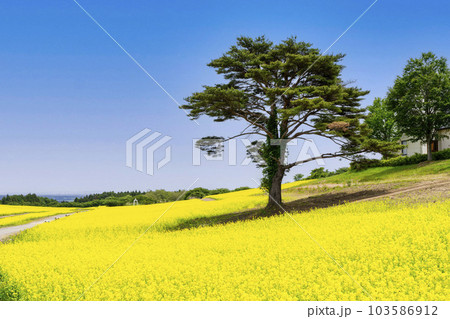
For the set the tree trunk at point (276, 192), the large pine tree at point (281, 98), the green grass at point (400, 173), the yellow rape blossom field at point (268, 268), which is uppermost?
the large pine tree at point (281, 98)

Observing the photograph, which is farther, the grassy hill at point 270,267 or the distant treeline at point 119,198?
the distant treeline at point 119,198

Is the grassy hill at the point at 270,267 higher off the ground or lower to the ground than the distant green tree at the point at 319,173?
lower

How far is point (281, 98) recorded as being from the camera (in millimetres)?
19406

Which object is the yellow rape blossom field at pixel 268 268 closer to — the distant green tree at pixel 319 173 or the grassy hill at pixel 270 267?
the grassy hill at pixel 270 267

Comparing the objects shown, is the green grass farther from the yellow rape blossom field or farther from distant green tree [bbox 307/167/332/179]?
the yellow rape blossom field

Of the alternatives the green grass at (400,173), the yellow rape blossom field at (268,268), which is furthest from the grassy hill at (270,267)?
the green grass at (400,173)

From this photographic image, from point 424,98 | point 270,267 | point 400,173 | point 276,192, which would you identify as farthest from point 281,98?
point 424,98

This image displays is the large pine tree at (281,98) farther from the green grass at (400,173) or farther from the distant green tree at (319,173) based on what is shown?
the distant green tree at (319,173)

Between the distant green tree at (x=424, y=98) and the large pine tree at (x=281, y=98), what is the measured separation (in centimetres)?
2099

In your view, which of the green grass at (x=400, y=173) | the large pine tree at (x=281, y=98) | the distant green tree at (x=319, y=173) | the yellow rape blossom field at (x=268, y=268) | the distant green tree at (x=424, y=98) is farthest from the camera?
the distant green tree at (x=319, y=173)

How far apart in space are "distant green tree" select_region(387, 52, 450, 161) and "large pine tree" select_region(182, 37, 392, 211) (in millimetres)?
20991

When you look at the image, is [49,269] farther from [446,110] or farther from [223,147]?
[446,110]

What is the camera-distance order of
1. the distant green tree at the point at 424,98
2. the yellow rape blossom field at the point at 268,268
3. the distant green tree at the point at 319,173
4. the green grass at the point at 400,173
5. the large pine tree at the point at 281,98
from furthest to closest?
the distant green tree at the point at 319,173 < the distant green tree at the point at 424,98 < the green grass at the point at 400,173 < the large pine tree at the point at 281,98 < the yellow rape blossom field at the point at 268,268

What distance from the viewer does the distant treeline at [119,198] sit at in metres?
51.4
